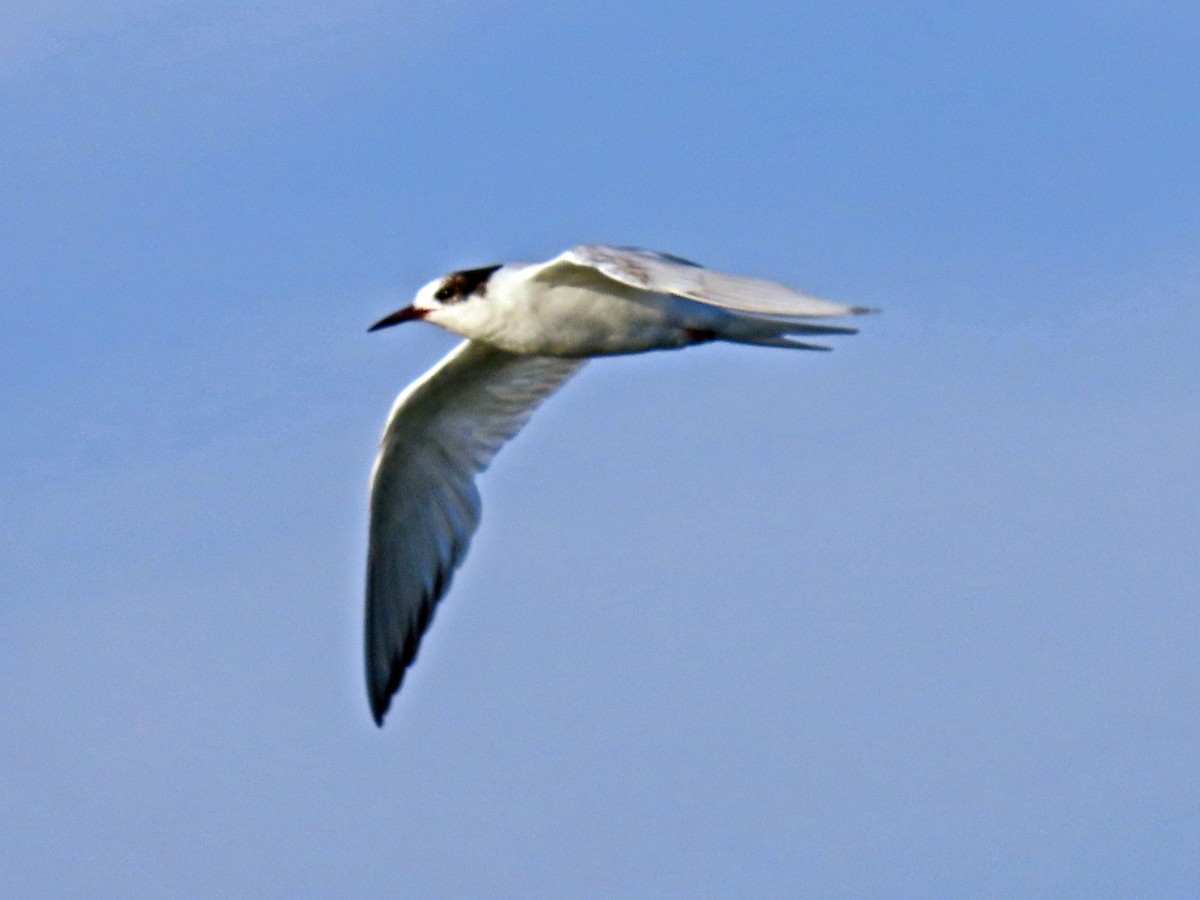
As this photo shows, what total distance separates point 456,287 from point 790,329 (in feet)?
8.65

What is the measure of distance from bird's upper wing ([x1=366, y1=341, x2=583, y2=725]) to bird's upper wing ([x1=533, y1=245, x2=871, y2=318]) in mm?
3994

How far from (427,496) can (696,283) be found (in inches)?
225

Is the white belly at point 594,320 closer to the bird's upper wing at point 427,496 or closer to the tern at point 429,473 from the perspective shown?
the tern at point 429,473

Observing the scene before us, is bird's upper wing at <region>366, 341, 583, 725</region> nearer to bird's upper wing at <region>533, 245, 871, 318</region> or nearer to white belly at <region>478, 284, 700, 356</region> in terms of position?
white belly at <region>478, 284, 700, 356</region>

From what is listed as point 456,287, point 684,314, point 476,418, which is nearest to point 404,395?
point 476,418

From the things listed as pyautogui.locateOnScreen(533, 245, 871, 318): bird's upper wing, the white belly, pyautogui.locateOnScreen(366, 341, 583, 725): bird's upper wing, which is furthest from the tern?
pyautogui.locateOnScreen(533, 245, 871, 318): bird's upper wing

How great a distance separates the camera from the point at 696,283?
51.1 ft

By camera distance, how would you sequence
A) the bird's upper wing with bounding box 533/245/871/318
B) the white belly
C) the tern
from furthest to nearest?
1. the tern
2. the white belly
3. the bird's upper wing with bounding box 533/245/871/318

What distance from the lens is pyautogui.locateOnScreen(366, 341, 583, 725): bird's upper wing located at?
67.4 ft

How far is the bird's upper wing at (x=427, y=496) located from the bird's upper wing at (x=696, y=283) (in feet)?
13.1

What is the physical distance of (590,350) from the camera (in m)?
17.8

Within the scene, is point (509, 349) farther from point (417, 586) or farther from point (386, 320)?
point (417, 586)

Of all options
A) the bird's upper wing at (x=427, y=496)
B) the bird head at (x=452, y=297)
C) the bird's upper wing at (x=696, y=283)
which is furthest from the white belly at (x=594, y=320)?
the bird's upper wing at (x=427, y=496)

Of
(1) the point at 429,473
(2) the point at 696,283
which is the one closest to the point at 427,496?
(1) the point at 429,473
